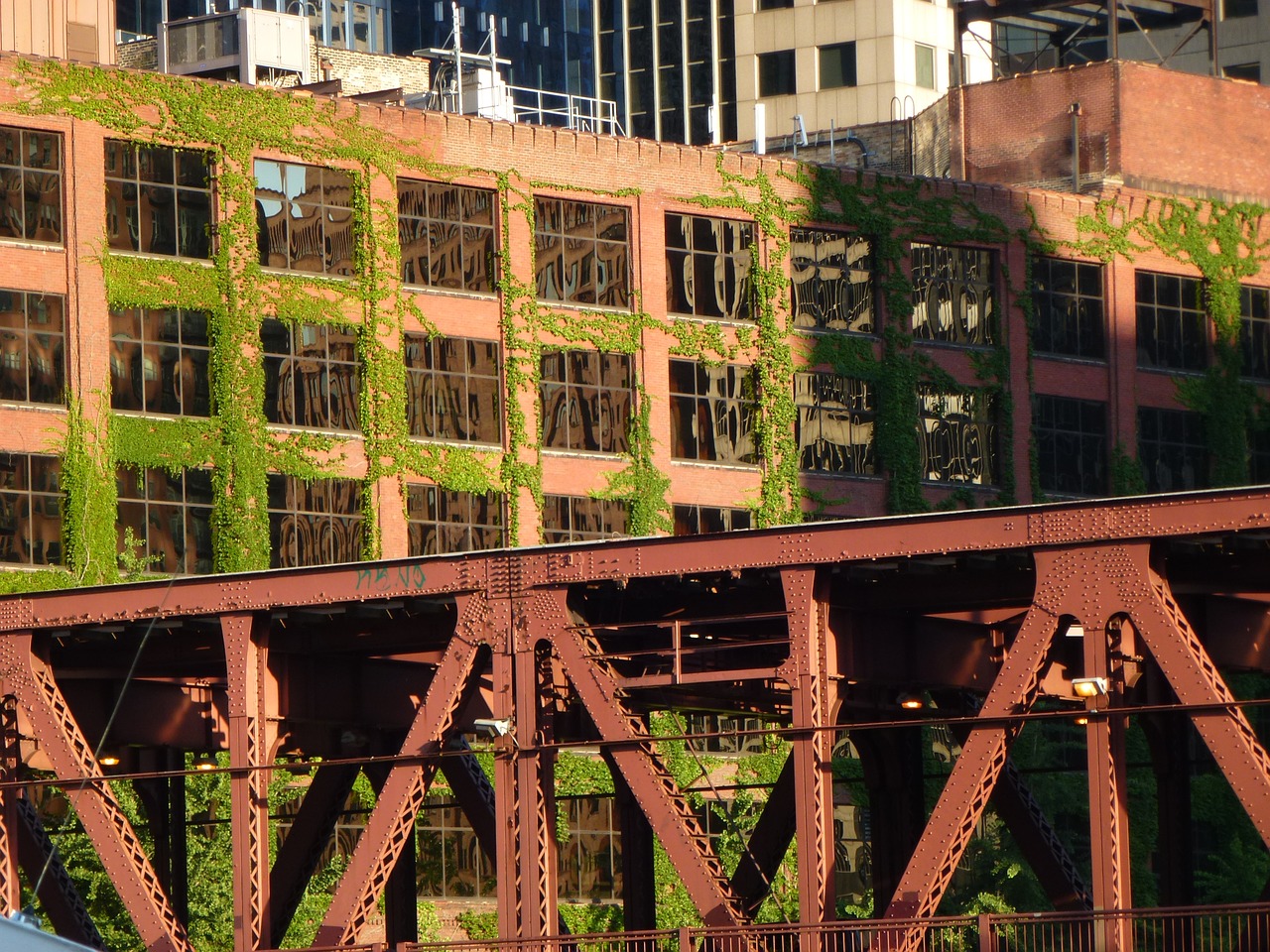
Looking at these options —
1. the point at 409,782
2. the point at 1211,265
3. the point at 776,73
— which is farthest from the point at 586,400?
the point at 776,73

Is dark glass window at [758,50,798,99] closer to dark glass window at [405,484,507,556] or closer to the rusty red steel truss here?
dark glass window at [405,484,507,556]

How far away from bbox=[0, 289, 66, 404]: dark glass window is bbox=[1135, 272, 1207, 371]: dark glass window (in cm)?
2939

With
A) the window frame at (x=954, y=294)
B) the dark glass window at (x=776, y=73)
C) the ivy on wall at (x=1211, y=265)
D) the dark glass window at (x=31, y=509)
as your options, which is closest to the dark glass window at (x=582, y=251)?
the window frame at (x=954, y=294)

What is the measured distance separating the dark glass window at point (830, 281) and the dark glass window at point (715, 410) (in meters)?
2.45

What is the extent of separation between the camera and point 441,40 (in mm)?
171250

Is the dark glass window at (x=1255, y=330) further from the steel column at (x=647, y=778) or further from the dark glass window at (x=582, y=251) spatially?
the steel column at (x=647, y=778)

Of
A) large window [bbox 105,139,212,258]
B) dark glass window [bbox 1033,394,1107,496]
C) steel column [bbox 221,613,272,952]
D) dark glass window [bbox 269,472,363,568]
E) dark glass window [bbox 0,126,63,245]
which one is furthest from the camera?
dark glass window [bbox 1033,394,1107,496]

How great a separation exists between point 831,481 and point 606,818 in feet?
35.4

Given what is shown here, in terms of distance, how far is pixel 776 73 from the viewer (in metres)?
109

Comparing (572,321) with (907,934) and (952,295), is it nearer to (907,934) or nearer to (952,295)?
(952,295)

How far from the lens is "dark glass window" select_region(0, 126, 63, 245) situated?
188 feet

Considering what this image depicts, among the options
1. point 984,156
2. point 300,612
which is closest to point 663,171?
point 984,156

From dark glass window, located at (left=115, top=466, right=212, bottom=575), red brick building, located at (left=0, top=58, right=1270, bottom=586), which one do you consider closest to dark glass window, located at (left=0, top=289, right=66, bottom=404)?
red brick building, located at (left=0, top=58, right=1270, bottom=586)

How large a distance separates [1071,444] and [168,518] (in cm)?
2506
